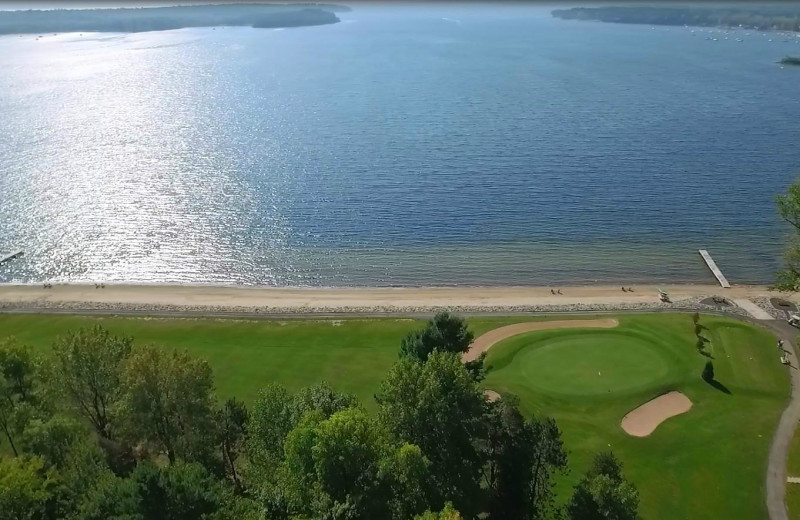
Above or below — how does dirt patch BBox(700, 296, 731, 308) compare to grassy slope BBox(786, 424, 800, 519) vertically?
below

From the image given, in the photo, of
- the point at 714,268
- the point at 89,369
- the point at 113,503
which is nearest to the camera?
the point at 113,503

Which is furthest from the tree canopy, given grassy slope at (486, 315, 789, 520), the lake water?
the lake water

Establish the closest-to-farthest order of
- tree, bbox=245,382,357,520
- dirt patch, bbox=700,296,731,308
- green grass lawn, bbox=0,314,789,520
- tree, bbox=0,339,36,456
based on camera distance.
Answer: tree, bbox=245,382,357,520
tree, bbox=0,339,36,456
green grass lawn, bbox=0,314,789,520
dirt patch, bbox=700,296,731,308

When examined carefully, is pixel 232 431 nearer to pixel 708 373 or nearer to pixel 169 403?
pixel 169 403

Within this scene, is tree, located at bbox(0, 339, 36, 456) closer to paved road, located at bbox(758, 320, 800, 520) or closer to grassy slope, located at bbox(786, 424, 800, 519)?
paved road, located at bbox(758, 320, 800, 520)

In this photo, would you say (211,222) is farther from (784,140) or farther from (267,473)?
(784,140)

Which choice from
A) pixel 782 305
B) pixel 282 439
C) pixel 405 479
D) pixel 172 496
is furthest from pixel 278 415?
pixel 782 305
